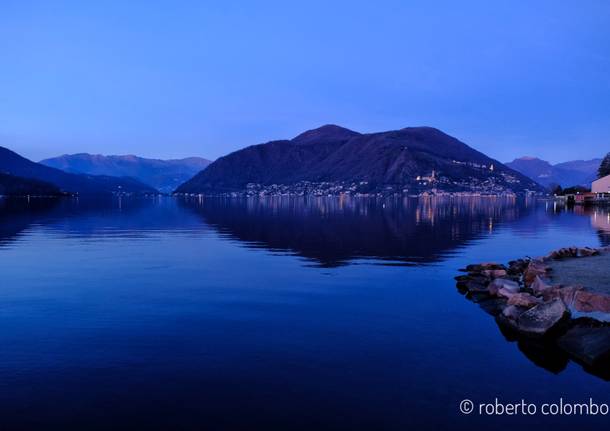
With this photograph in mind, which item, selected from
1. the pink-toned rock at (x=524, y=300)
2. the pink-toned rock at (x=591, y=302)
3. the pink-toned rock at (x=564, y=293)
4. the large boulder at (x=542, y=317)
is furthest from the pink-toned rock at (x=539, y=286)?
the large boulder at (x=542, y=317)

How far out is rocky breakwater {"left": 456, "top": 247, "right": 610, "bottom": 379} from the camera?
18031mm

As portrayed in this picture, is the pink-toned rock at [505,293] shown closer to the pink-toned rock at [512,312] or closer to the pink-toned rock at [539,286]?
the pink-toned rock at [539,286]

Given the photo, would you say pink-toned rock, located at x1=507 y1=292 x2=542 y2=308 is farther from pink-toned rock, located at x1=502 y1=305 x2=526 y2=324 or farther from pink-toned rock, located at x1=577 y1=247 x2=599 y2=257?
pink-toned rock, located at x1=577 y1=247 x2=599 y2=257

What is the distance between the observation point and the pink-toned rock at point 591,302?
21469 millimetres

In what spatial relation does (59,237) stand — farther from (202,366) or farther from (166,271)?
(202,366)

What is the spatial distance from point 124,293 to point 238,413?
55.0ft

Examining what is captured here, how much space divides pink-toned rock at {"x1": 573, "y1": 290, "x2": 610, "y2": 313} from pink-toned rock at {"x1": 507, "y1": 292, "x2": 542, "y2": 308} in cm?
164

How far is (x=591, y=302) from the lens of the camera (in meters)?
22.0

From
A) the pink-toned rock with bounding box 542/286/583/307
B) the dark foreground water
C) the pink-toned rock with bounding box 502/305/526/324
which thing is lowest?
the dark foreground water

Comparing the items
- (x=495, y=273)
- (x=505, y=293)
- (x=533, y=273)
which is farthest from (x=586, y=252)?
(x=505, y=293)

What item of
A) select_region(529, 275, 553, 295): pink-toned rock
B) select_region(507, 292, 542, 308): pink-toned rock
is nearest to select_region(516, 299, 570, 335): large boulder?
select_region(507, 292, 542, 308): pink-toned rock

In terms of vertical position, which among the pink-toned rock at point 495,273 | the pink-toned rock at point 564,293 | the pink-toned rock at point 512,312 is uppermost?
the pink-toned rock at point 564,293

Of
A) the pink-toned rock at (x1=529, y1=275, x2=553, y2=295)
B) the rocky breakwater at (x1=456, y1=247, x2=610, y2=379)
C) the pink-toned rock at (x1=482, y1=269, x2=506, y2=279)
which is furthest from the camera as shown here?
the pink-toned rock at (x1=482, y1=269, x2=506, y2=279)

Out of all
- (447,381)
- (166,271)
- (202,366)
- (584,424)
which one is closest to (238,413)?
(202,366)
